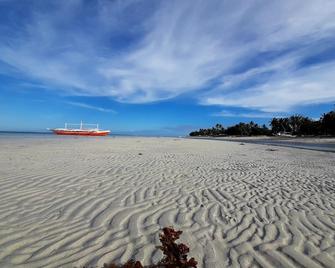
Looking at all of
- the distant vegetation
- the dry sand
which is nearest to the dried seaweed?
the dry sand

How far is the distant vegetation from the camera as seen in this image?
3396 inches

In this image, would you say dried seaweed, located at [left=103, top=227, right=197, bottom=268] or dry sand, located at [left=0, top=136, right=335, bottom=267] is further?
dry sand, located at [left=0, top=136, right=335, bottom=267]

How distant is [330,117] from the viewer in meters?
83.0

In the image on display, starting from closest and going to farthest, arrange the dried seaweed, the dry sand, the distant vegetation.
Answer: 1. the dried seaweed
2. the dry sand
3. the distant vegetation

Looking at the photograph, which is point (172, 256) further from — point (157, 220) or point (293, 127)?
point (293, 127)

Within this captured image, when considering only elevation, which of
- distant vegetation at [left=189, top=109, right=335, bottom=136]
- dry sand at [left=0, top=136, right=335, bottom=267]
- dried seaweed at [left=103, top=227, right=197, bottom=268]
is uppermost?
distant vegetation at [left=189, top=109, right=335, bottom=136]

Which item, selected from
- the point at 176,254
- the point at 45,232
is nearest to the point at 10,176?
the point at 45,232

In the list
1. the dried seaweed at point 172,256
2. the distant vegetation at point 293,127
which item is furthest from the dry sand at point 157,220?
the distant vegetation at point 293,127

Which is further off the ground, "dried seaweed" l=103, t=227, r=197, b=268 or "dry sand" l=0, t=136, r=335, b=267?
"dried seaweed" l=103, t=227, r=197, b=268

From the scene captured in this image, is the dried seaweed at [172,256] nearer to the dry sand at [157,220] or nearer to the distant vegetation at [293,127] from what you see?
the dry sand at [157,220]

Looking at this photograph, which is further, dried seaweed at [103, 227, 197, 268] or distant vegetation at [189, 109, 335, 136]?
distant vegetation at [189, 109, 335, 136]

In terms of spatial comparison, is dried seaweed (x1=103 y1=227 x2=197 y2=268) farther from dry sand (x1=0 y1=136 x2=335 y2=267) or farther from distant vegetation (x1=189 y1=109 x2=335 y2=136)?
distant vegetation (x1=189 y1=109 x2=335 y2=136)

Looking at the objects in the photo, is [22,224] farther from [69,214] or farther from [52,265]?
[52,265]

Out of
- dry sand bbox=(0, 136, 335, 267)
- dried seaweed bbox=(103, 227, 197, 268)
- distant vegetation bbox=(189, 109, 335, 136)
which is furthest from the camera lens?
distant vegetation bbox=(189, 109, 335, 136)
